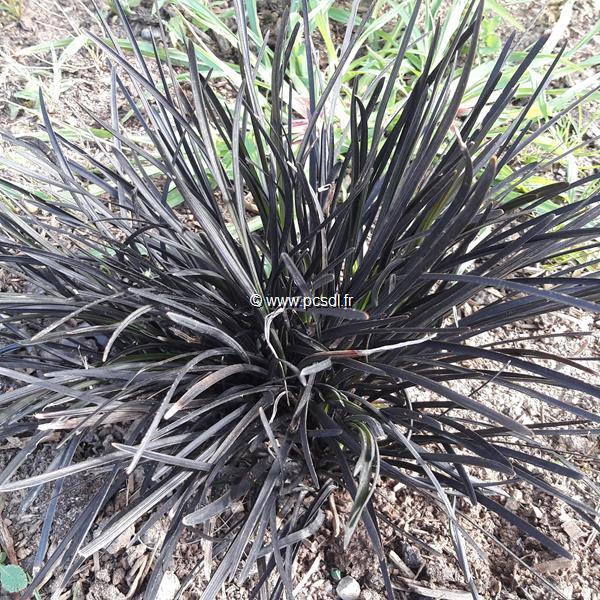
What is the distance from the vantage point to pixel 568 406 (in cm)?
79

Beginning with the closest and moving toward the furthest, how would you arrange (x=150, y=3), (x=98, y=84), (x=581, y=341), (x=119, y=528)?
(x=119, y=528) < (x=581, y=341) < (x=98, y=84) < (x=150, y=3)

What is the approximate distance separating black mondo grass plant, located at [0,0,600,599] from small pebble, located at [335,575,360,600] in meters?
0.13

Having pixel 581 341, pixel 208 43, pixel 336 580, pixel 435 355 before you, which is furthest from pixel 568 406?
pixel 208 43

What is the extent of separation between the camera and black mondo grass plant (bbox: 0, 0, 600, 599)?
2.75 ft

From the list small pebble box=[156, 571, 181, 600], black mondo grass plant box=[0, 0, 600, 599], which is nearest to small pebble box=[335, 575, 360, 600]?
black mondo grass plant box=[0, 0, 600, 599]

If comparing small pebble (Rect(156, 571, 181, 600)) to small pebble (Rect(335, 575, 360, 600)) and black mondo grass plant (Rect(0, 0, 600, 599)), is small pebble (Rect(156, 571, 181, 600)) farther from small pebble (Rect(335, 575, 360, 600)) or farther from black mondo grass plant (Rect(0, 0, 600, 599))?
small pebble (Rect(335, 575, 360, 600))

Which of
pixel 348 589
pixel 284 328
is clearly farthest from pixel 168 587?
pixel 284 328

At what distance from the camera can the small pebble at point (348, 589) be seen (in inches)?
42.3

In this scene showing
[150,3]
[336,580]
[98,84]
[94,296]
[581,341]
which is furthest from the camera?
[150,3]

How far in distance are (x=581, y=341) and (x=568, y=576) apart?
0.58 metres

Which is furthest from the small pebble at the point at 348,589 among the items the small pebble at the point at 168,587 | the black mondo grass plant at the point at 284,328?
the small pebble at the point at 168,587

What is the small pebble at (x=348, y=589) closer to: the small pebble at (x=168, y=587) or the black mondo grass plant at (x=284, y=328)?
the black mondo grass plant at (x=284, y=328)

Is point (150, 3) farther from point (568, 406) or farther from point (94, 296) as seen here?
point (568, 406)

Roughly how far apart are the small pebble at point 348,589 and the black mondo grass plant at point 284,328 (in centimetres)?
13
